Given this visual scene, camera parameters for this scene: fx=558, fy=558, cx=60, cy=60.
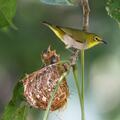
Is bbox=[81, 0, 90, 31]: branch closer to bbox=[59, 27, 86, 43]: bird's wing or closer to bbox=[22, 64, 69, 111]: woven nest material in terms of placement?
bbox=[22, 64, 69, 111]: woven nest material

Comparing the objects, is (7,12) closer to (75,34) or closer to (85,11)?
(85,11)

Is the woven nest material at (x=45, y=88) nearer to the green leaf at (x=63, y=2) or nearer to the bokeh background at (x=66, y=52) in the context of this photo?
the green leaf at (x=63, y=2)

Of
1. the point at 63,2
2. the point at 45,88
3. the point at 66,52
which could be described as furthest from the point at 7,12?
the point at 66,52

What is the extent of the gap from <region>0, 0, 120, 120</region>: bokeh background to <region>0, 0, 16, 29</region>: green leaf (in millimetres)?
2596

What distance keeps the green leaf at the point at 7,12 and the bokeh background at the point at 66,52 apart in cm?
260

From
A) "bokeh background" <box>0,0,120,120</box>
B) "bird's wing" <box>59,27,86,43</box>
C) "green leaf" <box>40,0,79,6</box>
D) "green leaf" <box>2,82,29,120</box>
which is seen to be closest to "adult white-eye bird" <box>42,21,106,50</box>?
"bird's wing" <box>59,27,86,43</box>

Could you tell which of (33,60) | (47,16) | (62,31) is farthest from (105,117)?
(62,31)

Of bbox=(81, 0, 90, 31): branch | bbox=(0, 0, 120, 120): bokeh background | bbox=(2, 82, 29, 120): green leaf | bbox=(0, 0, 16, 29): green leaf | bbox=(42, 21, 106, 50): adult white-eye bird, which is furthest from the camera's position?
bbox=(0, 0, 120, 120): bokeh background

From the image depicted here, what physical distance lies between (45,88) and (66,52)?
7.86ft

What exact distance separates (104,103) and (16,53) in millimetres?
869

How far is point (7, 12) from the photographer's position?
175cm

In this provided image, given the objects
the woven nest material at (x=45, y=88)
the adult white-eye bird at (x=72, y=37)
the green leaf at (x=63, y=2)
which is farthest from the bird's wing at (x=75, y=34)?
the green leaf at (x=63, y=2)

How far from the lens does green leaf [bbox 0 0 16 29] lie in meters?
1.73

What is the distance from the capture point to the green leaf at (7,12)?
173 centimetres
